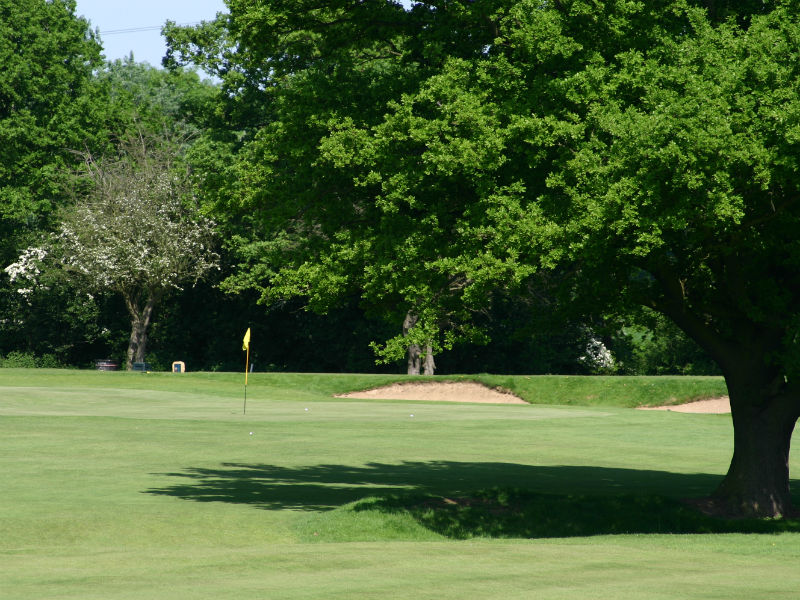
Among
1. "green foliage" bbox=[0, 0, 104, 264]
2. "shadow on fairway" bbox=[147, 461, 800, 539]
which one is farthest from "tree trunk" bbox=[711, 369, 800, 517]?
"green foliage" bbox=[0, 0, 104, 264]

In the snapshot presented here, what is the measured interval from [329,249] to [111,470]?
6.08m

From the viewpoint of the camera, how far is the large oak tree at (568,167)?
1448cm

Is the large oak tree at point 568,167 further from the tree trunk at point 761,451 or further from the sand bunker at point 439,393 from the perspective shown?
the sand bunker at point 439,393

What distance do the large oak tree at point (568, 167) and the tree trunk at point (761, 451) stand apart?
3cm

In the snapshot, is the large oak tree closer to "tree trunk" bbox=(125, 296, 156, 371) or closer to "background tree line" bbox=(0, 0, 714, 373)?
"background tree line" bbox=(0, 0, 714, 373)

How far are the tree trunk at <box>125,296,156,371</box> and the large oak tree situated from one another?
38.0 m

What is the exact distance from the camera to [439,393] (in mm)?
→ 46906

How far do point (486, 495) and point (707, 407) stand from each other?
→ 26320 millimetres

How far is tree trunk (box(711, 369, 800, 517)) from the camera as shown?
59.4ft

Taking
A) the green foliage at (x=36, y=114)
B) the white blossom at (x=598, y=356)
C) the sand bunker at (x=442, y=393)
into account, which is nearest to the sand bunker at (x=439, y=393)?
the sand bunker at (x=442, y=393)

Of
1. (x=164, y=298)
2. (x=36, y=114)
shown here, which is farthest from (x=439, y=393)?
(x=36, y=114)

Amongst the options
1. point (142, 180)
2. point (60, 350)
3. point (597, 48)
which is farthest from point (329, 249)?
point (60, 350)

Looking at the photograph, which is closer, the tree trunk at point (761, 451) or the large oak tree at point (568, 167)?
the large oak tree at point (568, 167)

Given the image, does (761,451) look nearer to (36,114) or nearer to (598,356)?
(598,356)
